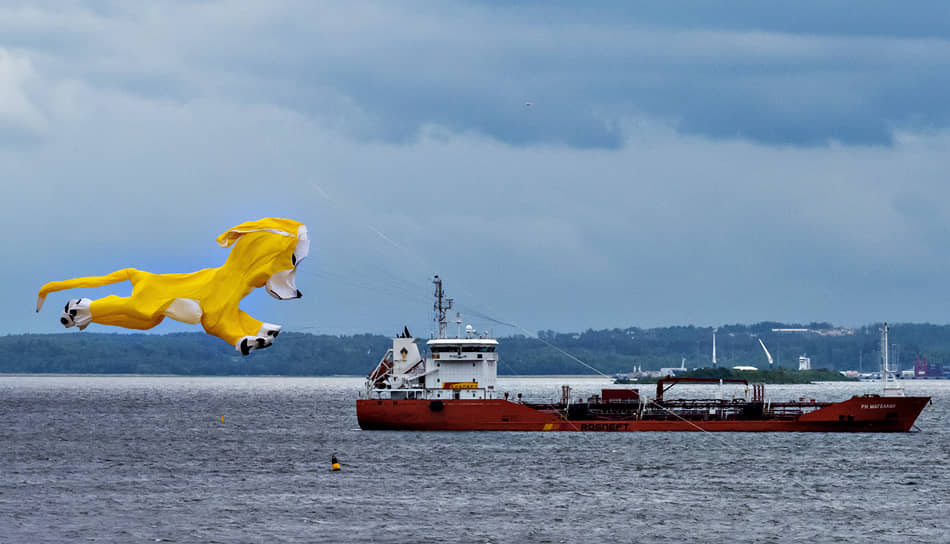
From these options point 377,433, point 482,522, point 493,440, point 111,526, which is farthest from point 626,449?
point 111,526

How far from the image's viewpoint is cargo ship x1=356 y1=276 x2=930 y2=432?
8288 centimetres

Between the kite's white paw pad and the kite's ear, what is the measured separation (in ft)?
3.05

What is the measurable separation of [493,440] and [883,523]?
3799cm

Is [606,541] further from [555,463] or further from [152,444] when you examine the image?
Answer: [152,444]

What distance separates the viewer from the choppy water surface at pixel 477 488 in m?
43.5

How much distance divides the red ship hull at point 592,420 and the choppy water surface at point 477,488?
99 centimetres

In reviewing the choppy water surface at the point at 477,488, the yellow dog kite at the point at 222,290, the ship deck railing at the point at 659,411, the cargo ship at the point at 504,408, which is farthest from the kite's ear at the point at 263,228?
the ship deck railing at the point at 659,411

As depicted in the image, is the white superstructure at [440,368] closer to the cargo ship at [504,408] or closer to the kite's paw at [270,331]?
the cargo ship at [504,408]

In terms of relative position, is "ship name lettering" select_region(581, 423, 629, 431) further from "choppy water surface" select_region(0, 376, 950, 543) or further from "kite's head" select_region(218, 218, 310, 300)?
"kite's head" select_region(218, 218, 310, 300)

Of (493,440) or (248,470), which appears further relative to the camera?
(493,440)

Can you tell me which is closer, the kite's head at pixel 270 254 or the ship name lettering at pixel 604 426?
the kite's head at pixel 270 254

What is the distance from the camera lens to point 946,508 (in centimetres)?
5112

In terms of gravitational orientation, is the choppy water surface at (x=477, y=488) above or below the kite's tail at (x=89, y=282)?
below

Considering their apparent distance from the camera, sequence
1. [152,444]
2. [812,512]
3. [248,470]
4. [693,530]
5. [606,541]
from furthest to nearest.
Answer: [152,444], [248,470], [812,512], [693,530], [606,541]
